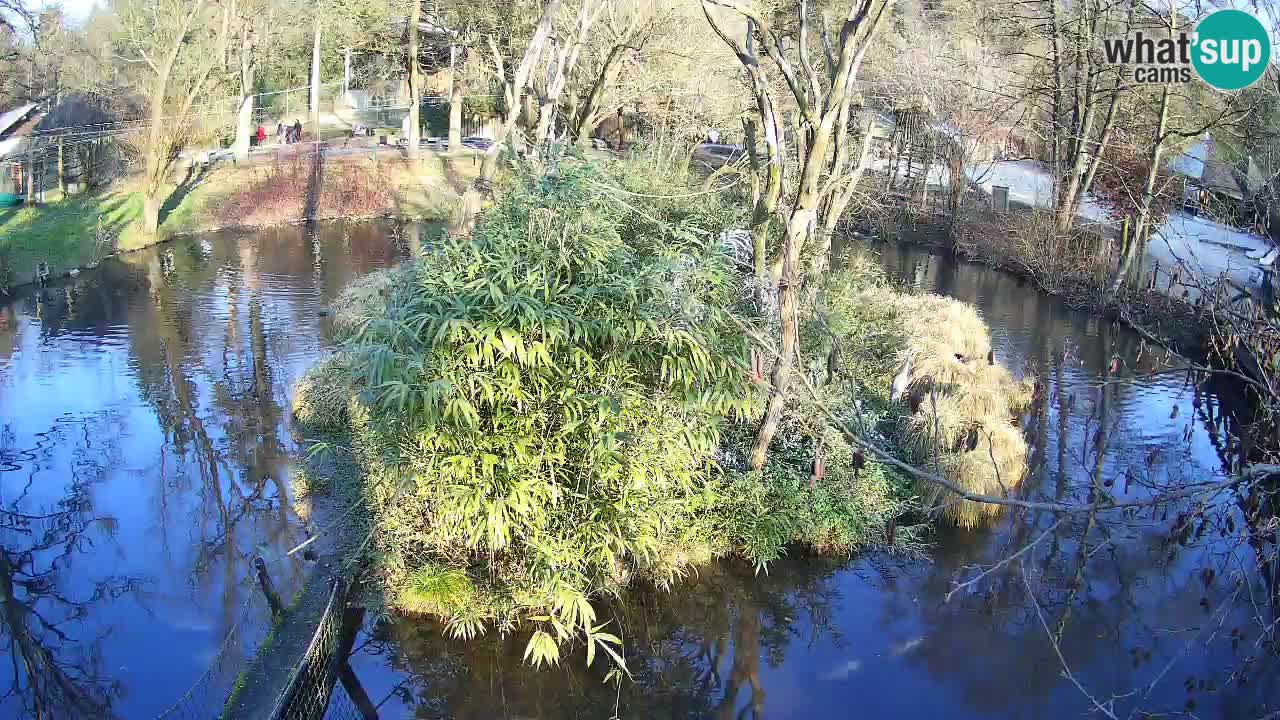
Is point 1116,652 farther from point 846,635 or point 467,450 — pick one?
point 467,450

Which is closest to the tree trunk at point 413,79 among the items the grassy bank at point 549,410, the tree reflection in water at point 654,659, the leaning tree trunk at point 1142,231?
the leaning tree trunk at point 1142,231

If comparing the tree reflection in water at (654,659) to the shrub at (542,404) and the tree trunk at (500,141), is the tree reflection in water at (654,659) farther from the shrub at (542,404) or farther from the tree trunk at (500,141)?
the tree trunk at (500,141)

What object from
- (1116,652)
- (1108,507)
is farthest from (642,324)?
(1116,652)

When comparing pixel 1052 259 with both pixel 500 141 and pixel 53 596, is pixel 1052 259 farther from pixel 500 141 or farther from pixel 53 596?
pixel 53 596

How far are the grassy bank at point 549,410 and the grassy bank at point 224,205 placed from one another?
1721 centimetres

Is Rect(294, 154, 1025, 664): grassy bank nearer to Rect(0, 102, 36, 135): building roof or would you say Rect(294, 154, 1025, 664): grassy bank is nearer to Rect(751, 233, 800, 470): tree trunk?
Rect(751, 233, 800, 470): tree trunk

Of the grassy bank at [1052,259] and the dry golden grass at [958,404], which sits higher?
the grassy bank at [1052,259]

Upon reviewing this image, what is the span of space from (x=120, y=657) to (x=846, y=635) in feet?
23.2

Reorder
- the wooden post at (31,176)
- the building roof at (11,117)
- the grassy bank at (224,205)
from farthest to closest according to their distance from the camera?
the building roof at (11,117), the wooden post at (31,176), the grassy bank at (224,205)

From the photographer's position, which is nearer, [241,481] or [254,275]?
[241,481]

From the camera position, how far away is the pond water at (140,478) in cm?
975

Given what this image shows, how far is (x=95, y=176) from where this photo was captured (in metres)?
30.7

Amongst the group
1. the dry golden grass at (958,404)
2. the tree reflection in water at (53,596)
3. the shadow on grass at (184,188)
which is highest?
the shadow on grass at (184,188)

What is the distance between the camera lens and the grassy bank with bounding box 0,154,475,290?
83.9 feet
